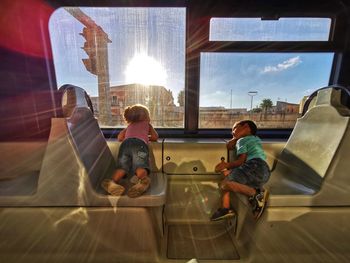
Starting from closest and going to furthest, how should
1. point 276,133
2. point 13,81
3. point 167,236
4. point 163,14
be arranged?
1. point 167,236
2. point 13,81
3. point 163,14
4. point 276,133

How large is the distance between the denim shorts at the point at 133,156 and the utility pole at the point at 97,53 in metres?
0.85

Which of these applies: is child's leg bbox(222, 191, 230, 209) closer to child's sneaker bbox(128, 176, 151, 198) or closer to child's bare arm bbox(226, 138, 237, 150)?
child's bare arm bbox(226, 138, 237, 150)

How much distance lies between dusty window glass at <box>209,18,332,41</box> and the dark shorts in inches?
47.2

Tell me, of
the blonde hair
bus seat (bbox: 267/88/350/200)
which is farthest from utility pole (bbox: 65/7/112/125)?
bus seat (bbox: 267/88/350/200)

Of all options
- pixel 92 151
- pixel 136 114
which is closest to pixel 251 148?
pixel 136 114

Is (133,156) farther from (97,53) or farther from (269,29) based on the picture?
(269,29)

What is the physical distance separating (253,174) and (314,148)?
0.47m

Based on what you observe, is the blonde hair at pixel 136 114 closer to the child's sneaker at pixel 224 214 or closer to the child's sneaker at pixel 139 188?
the child's sneaker at pixel 139 188

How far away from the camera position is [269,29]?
186 cm

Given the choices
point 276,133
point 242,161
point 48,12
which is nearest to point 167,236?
point 242,161

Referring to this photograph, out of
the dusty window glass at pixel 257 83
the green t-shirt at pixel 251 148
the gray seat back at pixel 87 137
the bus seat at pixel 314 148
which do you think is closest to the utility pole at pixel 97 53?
the gray seat back at pixel 87 137

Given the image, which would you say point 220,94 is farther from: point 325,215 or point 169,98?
point 325,215

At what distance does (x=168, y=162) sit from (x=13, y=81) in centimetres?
140

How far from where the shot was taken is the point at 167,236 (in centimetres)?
142
